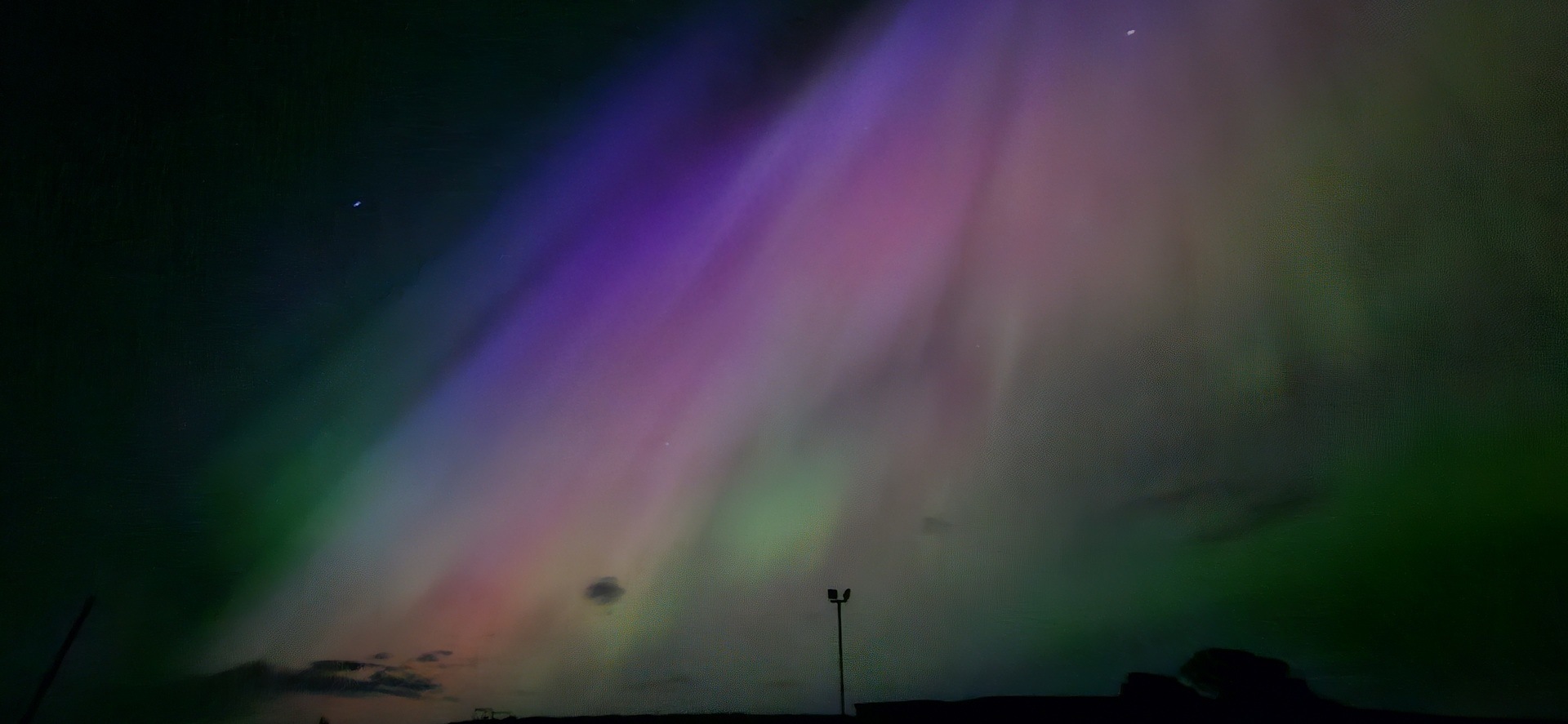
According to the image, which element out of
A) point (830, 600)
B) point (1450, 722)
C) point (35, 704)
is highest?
point (830, 600)

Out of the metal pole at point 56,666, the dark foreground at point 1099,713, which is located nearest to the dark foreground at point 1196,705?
the dark foreground at point 1099,713

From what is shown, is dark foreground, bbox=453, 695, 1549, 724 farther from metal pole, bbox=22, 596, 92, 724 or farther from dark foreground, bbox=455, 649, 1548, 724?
metal pole, bbox=22, 596, 92, 724

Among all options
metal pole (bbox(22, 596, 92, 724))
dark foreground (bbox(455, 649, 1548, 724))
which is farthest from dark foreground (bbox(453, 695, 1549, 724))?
metal pole (bbox(22, 596, 92, 724))

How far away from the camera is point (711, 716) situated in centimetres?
3709

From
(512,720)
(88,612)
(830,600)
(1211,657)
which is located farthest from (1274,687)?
(88,612)

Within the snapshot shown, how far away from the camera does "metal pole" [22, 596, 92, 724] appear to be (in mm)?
35031

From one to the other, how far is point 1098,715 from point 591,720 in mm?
23046

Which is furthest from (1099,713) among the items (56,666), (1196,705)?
(56,666)

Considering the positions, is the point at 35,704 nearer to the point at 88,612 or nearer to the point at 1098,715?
the point at 88,612

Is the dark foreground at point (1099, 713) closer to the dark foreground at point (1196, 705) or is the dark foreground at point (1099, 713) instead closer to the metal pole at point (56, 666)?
the dark foreground at point (1196, 705)

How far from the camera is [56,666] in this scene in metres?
35.6

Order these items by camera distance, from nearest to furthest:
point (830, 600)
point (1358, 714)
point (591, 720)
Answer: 1. point (1358, 714)
2. point (830, 600)
3. point (591, 720)

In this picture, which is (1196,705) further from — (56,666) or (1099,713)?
(56,666)

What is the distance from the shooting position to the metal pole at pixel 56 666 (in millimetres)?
35031
